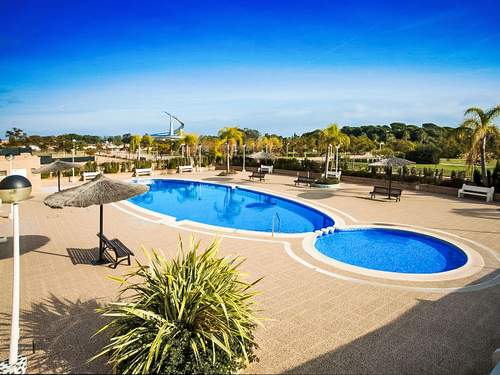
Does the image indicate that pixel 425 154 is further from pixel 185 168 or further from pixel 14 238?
pixel 14 238

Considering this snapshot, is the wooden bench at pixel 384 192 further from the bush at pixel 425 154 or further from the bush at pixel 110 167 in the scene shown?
the bush at pixel 425 154

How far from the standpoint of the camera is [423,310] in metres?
5.92

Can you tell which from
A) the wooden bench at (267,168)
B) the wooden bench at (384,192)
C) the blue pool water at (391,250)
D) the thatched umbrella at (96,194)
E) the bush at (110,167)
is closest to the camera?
the thatched umbrella at (96,194)

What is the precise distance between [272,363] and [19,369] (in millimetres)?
3164

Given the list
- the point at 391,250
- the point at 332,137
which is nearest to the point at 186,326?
the point at 391,250

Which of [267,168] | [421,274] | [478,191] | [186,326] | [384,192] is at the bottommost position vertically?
[421,274]

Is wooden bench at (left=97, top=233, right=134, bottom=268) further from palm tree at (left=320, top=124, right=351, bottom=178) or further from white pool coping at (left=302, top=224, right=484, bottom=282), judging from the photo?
palm tree at (left=320, top=124, right=351, bottom=178)

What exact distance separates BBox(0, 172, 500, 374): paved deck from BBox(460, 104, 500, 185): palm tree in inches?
334

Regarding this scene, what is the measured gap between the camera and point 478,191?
17.2m

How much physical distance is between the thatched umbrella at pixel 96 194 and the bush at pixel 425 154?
45717 mm

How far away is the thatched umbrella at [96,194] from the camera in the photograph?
701 cm

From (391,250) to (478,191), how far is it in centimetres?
1029

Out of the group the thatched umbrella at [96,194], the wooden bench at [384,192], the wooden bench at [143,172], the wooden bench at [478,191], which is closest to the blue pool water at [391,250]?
the wooden bench at [384,192]

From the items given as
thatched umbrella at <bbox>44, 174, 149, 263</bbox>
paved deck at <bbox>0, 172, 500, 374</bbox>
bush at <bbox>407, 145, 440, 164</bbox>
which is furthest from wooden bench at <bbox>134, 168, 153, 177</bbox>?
bush at <bbox>407, 145, 440, 164</bbox>
